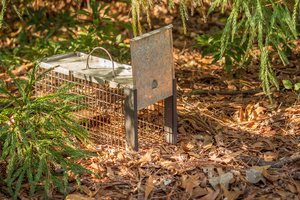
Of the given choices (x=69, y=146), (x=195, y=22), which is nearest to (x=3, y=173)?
(x=69, y=146)

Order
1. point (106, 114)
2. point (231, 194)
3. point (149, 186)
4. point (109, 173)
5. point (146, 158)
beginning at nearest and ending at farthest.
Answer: point (231, 194), point (149, 186), point (109, 173), point (146, 158), point (106, 114)

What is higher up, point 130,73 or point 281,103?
point 130,73

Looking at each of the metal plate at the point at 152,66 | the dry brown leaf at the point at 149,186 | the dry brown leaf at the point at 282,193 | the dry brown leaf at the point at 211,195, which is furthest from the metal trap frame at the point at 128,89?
the dry brown leaf at the point at 282,193

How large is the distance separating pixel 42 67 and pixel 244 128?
1.29 m

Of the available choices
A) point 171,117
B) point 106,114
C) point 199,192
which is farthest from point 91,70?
point 199,192

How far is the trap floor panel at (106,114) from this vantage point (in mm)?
3988

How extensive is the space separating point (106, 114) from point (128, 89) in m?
0.31

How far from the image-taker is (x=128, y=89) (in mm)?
3750

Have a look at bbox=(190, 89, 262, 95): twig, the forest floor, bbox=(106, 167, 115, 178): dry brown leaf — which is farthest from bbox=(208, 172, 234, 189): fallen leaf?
bbox=(190, 89, 262, 95): twig

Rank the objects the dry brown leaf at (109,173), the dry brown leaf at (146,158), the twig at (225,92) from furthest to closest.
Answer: the twig at (225,92)
the dry brown leaf at (146,158)
the dry brown leaf at (109,173)

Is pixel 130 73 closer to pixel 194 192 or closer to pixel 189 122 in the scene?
pixel 189 122

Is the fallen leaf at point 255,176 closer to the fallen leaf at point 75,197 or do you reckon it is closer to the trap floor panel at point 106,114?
the trap floor panel at point 106,114

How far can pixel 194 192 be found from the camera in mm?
3510

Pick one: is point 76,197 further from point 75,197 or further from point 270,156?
point 270,156
